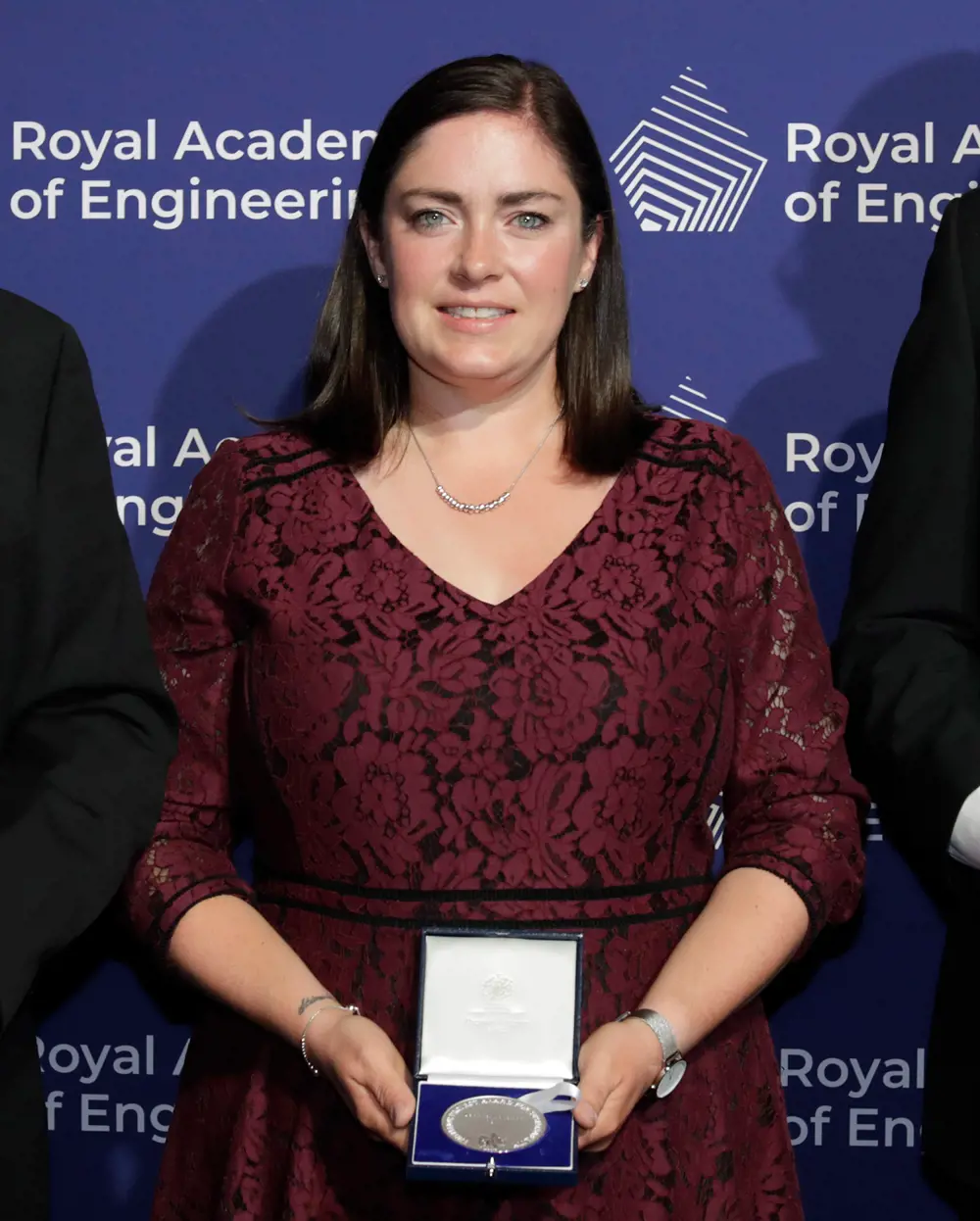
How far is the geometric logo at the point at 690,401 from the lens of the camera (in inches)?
98.2

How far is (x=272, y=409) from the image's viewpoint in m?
2.52

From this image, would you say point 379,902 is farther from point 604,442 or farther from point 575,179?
point 575,179

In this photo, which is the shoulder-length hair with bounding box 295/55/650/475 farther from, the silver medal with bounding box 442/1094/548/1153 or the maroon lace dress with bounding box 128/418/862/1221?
the silver medal with bounding box 442/1094/548/1153

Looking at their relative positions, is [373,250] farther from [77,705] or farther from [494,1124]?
[494,1124]

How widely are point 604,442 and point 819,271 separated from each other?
570 millimetres

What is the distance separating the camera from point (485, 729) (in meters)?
1.92

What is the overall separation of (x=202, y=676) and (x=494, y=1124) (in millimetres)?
674

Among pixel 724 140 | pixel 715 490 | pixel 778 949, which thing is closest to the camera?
pixel 778 949

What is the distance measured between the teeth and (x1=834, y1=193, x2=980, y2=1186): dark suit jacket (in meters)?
0.49

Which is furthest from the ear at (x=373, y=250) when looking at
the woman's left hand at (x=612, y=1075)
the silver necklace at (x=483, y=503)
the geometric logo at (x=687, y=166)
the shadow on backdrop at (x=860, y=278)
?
the woman's left hand at (x=612, y=1075)

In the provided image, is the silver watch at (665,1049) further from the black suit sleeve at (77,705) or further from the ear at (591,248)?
the ear at (591,248)

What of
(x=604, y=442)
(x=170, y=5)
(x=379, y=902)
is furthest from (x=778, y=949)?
(x=170, y=5)

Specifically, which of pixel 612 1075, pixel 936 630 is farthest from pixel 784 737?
pixel 612 1075

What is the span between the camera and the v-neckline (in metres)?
1.97
